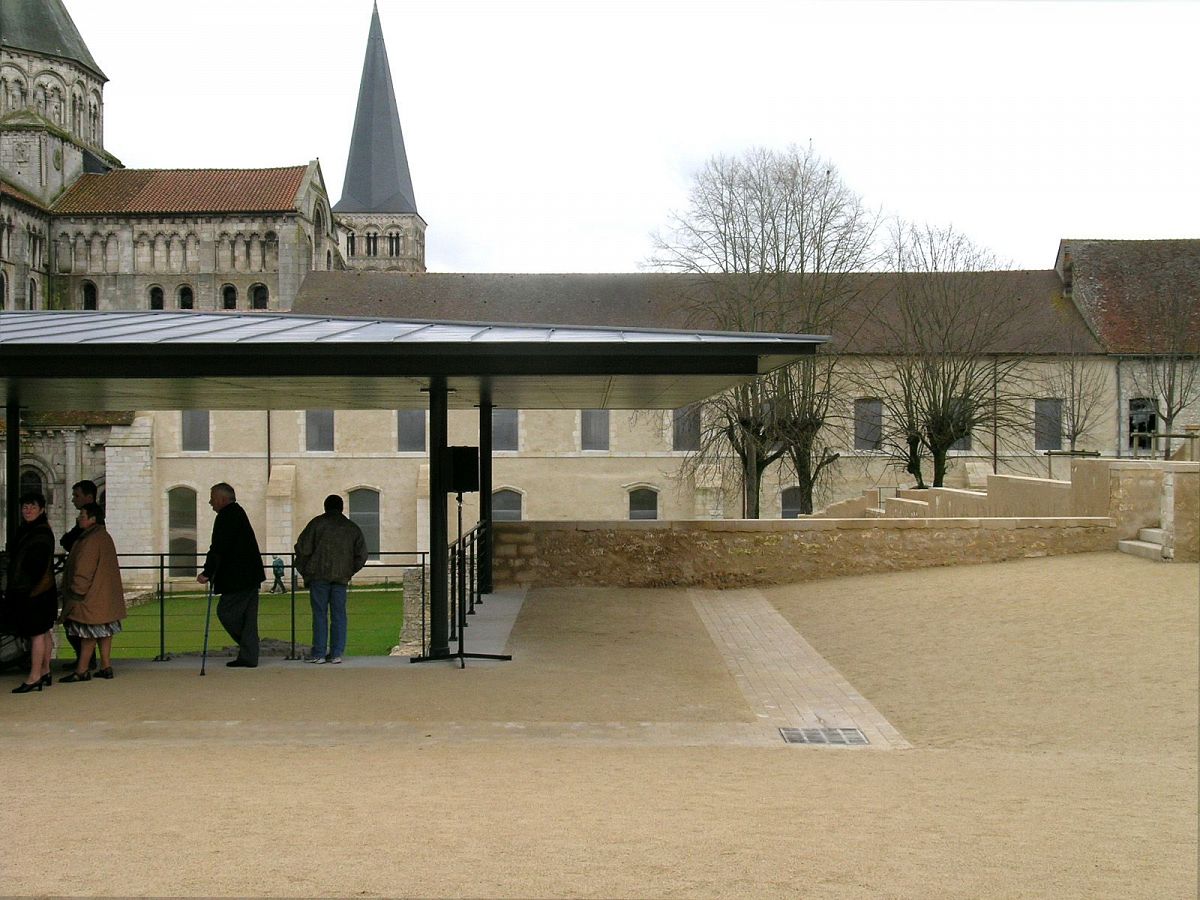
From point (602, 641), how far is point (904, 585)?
5720 millimetres

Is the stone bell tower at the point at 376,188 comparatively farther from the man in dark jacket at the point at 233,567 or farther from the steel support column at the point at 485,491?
the man in dark jacket at the point at 233,567

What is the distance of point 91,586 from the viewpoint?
385 inches

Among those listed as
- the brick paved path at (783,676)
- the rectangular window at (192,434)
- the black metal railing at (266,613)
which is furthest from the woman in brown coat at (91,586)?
the rectangular window at (192,434)

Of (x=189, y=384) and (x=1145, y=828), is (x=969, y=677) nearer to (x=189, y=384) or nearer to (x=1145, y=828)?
(x=1145, y=828)

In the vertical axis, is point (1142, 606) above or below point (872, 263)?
below

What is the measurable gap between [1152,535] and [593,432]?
29.6 m

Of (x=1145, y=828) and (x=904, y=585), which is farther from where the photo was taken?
(x=904, y=585)

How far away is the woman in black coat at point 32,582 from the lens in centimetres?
927

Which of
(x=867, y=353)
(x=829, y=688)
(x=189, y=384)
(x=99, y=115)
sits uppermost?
(x=99, y=115)

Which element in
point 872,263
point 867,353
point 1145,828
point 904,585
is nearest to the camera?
point 1145,828

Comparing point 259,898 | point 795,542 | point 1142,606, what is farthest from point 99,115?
point 259,898

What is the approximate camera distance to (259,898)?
4.53 meters

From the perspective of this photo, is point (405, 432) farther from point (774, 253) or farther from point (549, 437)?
point (774, 253)

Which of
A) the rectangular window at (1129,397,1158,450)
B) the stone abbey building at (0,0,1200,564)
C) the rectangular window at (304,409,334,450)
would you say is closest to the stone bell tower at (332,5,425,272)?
the stone abbey building at (0,0,1200,564)
